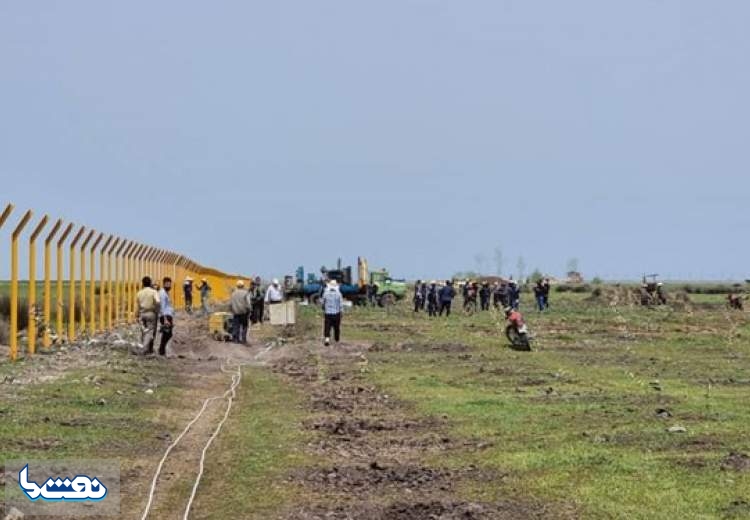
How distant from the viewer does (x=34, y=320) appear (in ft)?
77.6

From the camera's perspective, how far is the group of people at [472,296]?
53.2m

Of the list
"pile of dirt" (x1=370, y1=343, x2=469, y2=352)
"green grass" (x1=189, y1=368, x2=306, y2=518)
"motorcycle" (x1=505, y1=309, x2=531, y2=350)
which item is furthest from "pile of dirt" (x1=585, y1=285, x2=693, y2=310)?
"green grass" (x1=189, y1=368, x2=306, y2=518)

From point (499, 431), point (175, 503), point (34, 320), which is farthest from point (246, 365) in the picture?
point (175, 503)

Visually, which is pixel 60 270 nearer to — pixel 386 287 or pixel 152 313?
pixel 152 313

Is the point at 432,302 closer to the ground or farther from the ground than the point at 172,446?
farther from the ground

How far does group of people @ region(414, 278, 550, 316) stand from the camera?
53.2 metres

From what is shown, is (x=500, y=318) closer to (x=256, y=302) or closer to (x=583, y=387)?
(x=256, y=302)

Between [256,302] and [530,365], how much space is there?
19.6 m

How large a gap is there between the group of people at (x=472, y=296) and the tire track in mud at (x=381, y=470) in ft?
109

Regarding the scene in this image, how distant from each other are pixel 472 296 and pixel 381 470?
49.0m

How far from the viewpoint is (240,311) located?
3066 cm

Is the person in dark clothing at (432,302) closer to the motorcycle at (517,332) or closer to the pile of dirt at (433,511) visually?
the motorcycle at (517,332)

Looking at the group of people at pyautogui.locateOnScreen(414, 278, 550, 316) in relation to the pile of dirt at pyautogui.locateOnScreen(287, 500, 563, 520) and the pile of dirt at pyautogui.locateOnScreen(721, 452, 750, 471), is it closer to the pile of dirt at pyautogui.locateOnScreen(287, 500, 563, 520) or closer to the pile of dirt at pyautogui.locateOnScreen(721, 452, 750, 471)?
the pile of dirt at pyautogui.locateOnScreen(721, 452, 750, 471)

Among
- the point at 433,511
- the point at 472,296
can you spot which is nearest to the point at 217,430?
the point at 433,511
